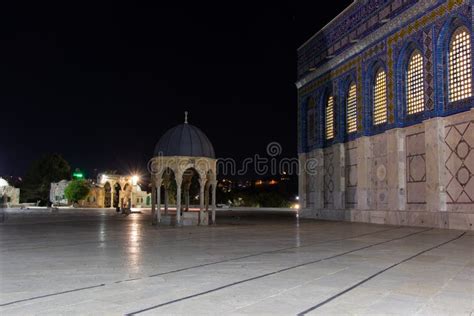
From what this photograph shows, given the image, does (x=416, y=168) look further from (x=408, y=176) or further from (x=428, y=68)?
(x=428, y=68)

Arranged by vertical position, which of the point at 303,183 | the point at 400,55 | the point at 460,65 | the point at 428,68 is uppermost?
the point at 400,55

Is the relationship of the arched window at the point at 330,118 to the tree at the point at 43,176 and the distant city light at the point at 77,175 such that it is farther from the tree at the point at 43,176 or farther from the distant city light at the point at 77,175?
the distant city light at the point at 77,175

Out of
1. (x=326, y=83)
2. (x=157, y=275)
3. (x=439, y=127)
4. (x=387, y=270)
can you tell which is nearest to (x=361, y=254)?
(x=387, y=270)

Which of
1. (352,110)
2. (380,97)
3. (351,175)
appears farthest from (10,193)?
(380,97)

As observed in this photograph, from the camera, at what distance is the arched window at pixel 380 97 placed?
28047mm

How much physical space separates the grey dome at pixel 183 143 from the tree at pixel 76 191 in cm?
5121

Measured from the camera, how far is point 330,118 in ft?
115

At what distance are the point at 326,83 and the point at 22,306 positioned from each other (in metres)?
31.0

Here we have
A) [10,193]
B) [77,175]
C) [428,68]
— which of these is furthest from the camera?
[77,175]

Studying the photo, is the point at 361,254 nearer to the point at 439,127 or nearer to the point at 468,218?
the point at 468,218

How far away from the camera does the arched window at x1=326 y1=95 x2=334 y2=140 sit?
3472cm

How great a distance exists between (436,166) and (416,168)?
6.61 feet

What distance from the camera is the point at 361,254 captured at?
12266 mm

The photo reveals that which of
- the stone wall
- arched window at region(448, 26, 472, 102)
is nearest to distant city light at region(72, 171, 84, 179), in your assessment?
the stone wall
